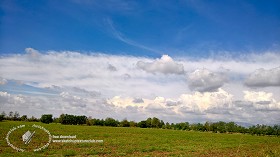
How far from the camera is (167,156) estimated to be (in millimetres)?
23812

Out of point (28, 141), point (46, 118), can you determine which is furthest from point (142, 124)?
point (28, 141)

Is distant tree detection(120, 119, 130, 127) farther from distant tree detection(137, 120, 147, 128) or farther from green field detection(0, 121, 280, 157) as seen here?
green field detection(0, 121, 280, 157)

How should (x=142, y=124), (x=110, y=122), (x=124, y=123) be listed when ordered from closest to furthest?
(x=110, y=122)
(x=124, y=123)
(x=142, y=124)

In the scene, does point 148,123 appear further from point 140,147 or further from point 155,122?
point 140,147

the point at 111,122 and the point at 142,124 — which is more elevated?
the point at 111,122

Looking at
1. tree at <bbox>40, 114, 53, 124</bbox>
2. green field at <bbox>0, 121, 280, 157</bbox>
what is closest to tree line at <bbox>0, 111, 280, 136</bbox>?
tree at <bbox>40, 114, 53, 124</bbox>

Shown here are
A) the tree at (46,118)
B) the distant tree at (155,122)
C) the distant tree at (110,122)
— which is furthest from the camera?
the distant tree at (155,122)

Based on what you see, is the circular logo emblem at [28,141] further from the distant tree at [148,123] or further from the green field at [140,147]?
the distant tree at [148,123]

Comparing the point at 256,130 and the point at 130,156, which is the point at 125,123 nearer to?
the point at 256,130

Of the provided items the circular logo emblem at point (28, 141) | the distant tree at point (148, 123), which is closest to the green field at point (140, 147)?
the circular logo emblem at point (28, 141)

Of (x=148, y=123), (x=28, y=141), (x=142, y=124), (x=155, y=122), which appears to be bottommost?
(x=28, y=141)

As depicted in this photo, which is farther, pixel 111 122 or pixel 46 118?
pixel 111 122

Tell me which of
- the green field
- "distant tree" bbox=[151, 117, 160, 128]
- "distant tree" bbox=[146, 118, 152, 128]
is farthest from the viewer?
"distant tree" bbox=[151, 117, 160, 128]

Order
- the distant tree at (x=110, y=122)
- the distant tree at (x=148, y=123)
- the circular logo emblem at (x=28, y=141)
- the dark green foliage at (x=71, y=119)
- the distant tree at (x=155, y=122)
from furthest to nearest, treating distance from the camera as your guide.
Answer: the distant tree at (x=155, y=122) < the distant tree at (x=148, y=123) < the distant tree at (x=110, y=122) < the dark green foliage at (x=71, y=119) < the circular logo emblem at (x=28, y=141)
